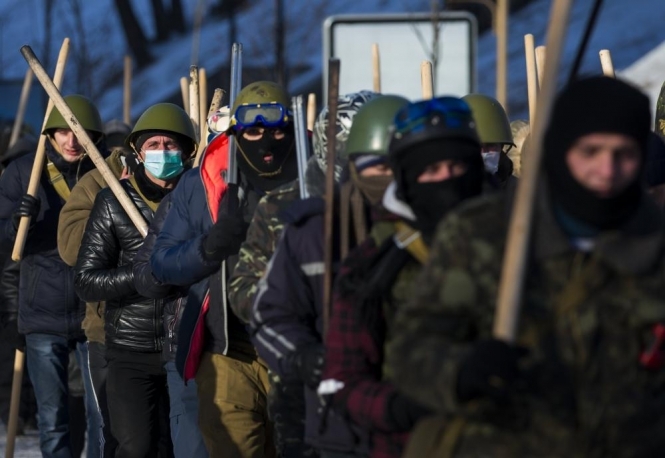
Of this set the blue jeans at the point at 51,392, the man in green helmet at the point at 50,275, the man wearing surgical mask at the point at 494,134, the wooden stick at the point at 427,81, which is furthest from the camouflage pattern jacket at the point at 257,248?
the blue jeans at the point at 51,392

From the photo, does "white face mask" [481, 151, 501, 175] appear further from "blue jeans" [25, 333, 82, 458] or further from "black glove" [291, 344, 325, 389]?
"blue jeans" [25, 333, 82, 458]

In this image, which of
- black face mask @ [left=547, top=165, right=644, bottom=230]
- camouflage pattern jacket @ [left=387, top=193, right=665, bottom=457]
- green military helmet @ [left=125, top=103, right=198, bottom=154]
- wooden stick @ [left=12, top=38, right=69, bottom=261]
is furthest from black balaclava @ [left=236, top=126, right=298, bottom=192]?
black face mask @ [left=547, top=165, right=644, bottom=230]

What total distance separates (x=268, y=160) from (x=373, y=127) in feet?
4.49

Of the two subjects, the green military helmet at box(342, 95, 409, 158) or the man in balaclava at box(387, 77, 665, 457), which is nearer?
the man in balaclava at box(387, 77, 665, 457)

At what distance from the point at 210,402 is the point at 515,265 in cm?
320

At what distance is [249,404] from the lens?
6582mm

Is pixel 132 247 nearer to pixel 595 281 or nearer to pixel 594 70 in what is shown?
pixel 595 281

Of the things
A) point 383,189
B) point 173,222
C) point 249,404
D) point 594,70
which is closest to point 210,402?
point 249,404

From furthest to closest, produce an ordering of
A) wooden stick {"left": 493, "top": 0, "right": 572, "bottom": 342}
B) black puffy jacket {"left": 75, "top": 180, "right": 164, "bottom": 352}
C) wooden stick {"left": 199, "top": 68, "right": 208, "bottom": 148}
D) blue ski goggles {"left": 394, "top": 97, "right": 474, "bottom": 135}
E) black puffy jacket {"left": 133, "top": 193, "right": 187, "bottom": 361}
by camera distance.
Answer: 1. wooden stick {"left": 199, "top": 68, "right": 208, "bottom": 148}
2. black puffy jacket {"left": 75, "top": 180, "right": 164, "bottom": 352}
3. black puffy jacket {"left": 133, "top": 193, "right": 187, "bottom": 361}
4. blue ski goggles {"left": 394, "top": 97, "right": 474, "bottom": 135}
5. wooden stick {"left": 493, "top": 0, "right": 572, "bottom": 342}

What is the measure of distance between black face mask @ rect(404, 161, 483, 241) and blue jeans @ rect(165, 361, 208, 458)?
264 centimetres

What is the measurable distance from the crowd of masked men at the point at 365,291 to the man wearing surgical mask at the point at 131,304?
0.03 ft

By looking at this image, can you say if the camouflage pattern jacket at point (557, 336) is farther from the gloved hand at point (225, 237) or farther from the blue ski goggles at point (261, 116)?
the blue ski goggles at point (261, 116)

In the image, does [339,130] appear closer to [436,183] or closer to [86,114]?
[436,183]

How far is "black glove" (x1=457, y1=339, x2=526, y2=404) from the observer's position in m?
3.52
